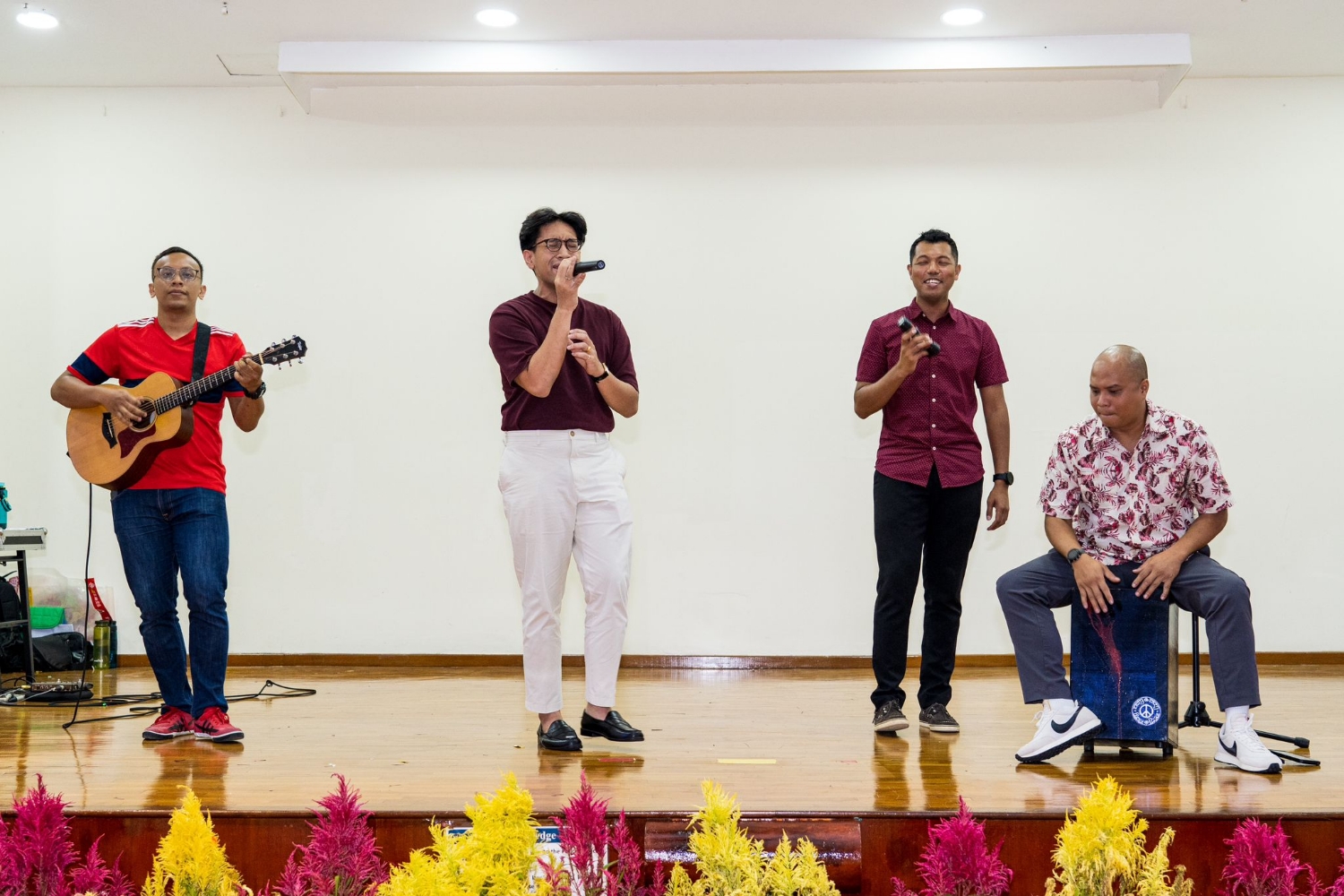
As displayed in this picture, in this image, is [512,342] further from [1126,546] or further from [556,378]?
[1126,546]

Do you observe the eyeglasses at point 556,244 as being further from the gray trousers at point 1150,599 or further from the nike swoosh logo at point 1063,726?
the nike swoosh logo at point 1063,726

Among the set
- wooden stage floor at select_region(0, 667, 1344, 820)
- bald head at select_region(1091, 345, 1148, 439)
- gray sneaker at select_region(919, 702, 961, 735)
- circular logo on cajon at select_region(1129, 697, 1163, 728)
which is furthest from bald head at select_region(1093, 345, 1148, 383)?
gray sneaker at select_region(919, 702, 961, 735)

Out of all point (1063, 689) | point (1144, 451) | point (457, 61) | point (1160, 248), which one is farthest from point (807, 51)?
point (1063, 689)

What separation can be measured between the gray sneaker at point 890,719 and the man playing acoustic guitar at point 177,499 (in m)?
1.83

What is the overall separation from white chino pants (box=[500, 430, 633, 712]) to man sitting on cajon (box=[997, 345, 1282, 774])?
3.45ft

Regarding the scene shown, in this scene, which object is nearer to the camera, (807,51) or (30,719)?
(30,719)

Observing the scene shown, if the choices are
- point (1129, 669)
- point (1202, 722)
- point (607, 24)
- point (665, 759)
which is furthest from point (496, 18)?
point (1202, 722)

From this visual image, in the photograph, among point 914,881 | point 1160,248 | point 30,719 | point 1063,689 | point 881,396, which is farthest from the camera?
point 1160,248

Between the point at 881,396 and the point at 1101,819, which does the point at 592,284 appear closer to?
the point at 881,396

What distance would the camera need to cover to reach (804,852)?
1.75 meters

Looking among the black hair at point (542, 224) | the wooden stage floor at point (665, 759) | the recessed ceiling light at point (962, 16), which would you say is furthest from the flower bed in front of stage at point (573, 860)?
the recessed ceiling light at point (962, 16)

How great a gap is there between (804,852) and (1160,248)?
4313 millimetres

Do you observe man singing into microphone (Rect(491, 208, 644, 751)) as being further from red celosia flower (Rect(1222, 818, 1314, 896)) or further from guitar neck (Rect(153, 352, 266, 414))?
red celosia flower (Rect(1222, 818, 1314, 896))

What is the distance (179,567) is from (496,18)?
8.40 feet
